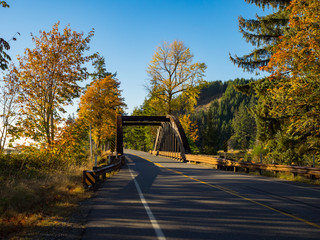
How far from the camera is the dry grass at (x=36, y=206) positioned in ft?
18.2

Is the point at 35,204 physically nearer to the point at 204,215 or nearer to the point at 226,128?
the point at 204,215

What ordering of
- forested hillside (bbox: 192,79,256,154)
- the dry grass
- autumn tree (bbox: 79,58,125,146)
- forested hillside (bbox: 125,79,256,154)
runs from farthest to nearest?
forested hillside (bbox: 192,79,256,154) < forested hillside (bbox: 125,79,256,154) < autumn tree (bbox: 79,58,125,146) < the dry grass

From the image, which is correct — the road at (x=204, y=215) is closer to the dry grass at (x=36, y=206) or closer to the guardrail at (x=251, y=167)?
the dry grass at (x=36, y=206)

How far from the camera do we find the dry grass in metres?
5.56

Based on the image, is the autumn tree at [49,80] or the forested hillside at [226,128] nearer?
the autumn tree at [49,80]

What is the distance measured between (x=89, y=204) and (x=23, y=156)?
917 centimetres

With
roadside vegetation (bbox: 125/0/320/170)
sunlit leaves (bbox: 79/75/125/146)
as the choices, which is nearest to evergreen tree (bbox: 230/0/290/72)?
roadside vegetation (bbox: 125/0/320/170)

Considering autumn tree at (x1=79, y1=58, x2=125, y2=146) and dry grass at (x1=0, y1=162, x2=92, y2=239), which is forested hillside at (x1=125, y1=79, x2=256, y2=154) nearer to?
autumn tree at (x1=79, y1=58, x2=125, y2=146)

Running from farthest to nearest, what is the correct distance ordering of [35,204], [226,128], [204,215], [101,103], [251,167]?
[226,128]
[101,103]
[251,167]
[35,204]
[204,215]

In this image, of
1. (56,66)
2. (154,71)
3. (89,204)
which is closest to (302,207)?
(89,204)

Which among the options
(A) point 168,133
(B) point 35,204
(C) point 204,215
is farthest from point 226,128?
(C) point 204,215

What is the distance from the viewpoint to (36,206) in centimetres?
779

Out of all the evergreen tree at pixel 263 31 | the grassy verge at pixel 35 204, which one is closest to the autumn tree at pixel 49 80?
the grassy verge at pixel 35 204

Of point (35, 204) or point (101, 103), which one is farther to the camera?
point (101, 103)
